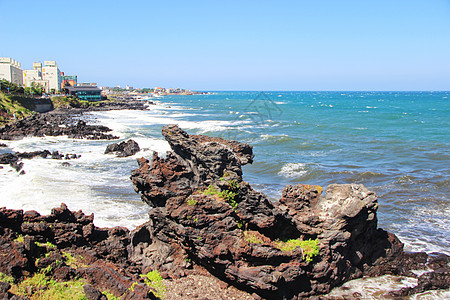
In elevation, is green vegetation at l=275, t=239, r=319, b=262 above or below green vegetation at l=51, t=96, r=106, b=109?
below

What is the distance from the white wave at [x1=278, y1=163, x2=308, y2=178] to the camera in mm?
29792

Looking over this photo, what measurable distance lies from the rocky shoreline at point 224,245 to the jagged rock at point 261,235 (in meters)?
0.03

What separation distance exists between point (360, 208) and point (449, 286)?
475 centimetres

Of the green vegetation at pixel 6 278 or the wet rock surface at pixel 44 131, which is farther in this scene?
the wet rock surface at pixel 44 131

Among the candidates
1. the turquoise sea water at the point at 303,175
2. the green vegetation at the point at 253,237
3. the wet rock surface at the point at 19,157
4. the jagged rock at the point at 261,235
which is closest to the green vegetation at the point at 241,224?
the jagged rock at the point at 261,235

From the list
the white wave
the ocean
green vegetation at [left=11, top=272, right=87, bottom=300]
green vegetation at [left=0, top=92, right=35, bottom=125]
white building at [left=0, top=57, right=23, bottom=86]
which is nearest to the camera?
green vegetation at [left=11, top=272, right=87, bottom=300]

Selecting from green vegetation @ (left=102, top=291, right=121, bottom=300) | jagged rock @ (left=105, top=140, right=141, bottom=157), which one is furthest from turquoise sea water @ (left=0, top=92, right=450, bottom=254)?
green vegetation @ (left=102, top=291, right=121, bottom=300)

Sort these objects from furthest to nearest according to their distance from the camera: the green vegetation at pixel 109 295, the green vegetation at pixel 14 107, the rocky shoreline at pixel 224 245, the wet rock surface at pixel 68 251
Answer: the green vegetation at pixel 14 107, the rocky shoreline at pixel 224 245, the wet rock surface at pixel 68 251, the green vegetation at pixel 109 295

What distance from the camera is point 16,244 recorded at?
10281mm

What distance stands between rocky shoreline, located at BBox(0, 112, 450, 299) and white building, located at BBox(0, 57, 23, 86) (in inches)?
4669

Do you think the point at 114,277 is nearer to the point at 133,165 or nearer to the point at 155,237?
the point at 155,237

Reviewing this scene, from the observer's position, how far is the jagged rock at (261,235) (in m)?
11.3

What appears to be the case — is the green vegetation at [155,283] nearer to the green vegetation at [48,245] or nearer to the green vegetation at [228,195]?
the green vegetation at [48,245]

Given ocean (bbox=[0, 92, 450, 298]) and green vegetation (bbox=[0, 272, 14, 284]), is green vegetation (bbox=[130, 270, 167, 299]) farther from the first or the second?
ocean (bbox=[0, 92, 450, 298])
